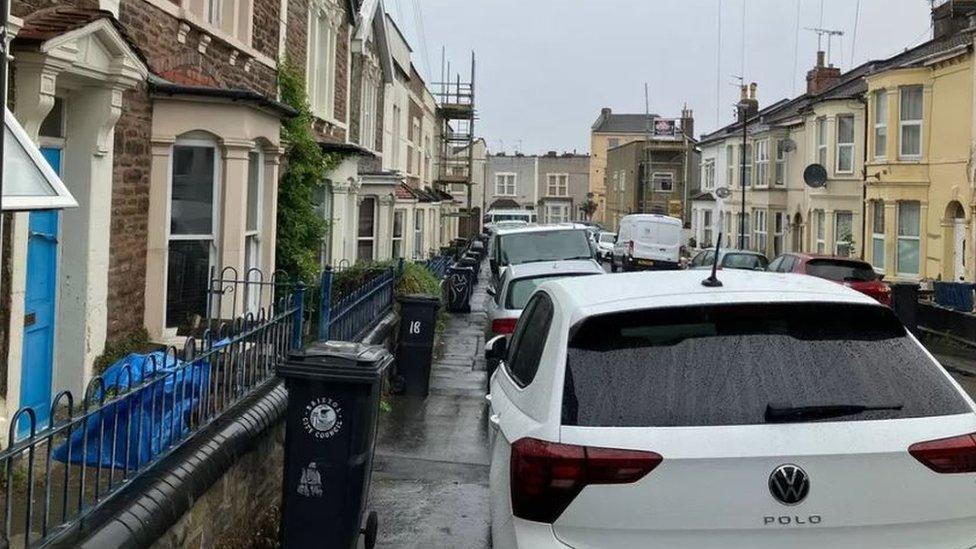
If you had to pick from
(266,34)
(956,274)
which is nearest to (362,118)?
(266,34)

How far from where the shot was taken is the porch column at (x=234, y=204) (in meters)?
10.4

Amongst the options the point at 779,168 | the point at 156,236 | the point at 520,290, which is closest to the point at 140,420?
the point at 156,236

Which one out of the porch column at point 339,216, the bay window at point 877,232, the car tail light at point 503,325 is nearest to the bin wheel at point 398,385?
the car tail light at point 503,325

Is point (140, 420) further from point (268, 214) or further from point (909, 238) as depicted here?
point (909, 238)

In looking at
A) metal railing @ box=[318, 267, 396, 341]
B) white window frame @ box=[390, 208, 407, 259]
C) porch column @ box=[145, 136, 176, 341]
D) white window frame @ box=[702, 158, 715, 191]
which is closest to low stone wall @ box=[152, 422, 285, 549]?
metal railing @ box=[318, 267, 396, 341]

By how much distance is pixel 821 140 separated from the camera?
3512 centimetres

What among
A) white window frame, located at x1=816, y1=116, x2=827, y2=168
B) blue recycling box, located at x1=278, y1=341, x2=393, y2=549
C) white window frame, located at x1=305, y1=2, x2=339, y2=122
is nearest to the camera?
blue recycling box, located at x1=278, y1=341, x2=393, y2=549

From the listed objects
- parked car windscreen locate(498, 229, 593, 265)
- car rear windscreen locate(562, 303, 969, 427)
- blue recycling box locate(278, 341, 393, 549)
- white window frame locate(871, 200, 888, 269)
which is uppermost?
white window frame locate(871, 200, 888, 269)

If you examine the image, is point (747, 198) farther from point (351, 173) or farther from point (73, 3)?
point (73, 3)

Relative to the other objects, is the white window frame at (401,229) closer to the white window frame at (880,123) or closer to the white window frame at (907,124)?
the white window frame at (880,123)

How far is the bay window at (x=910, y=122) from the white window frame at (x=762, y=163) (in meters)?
14.8

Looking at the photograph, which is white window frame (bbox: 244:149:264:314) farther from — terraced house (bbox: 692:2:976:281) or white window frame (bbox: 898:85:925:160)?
white window frame (bbox: 898:85:925:160)

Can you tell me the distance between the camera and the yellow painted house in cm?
2442

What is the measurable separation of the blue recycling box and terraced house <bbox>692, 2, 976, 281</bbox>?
13.1 meters
